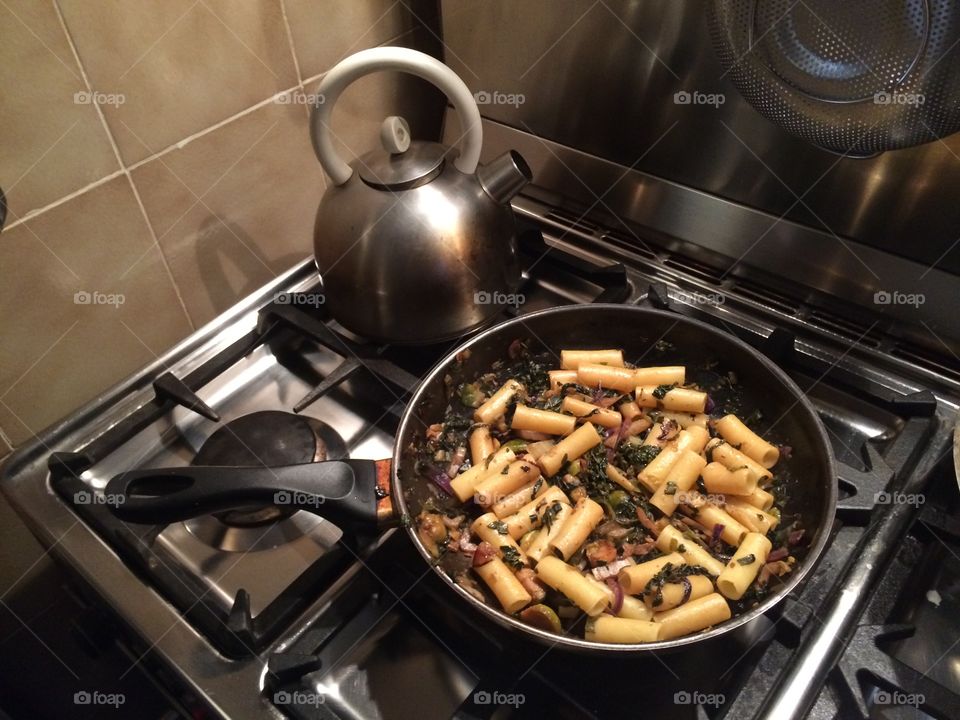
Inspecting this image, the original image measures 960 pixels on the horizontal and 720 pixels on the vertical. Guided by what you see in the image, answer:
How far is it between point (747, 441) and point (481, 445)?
0.24 m

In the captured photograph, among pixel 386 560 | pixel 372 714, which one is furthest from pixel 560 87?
pixel 372 714

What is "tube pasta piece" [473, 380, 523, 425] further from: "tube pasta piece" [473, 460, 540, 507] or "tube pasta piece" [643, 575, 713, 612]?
"tube pasta piece" [643, 575, 713, 612]

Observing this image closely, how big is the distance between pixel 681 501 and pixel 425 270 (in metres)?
0.32

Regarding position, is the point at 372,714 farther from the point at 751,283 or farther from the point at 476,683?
the point at 751,283

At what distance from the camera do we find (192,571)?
0.60 meters

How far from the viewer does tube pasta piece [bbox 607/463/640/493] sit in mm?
628

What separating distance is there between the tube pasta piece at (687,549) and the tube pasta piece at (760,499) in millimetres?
63

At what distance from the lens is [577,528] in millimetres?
575

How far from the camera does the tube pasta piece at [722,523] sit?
0.58 meters

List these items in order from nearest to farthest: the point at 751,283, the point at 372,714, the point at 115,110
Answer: the point at 372,714
the point at 115,110
the point at 751,283

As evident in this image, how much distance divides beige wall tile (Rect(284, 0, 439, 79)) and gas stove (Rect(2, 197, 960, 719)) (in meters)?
0.30

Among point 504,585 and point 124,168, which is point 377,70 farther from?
point 504,585

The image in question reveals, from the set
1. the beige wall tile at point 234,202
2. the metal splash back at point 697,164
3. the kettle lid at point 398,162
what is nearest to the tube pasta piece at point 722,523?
the metal splash back at point 697,164

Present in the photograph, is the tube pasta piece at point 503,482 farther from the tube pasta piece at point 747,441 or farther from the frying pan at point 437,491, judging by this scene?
the tube pasta piece at point 747,441
